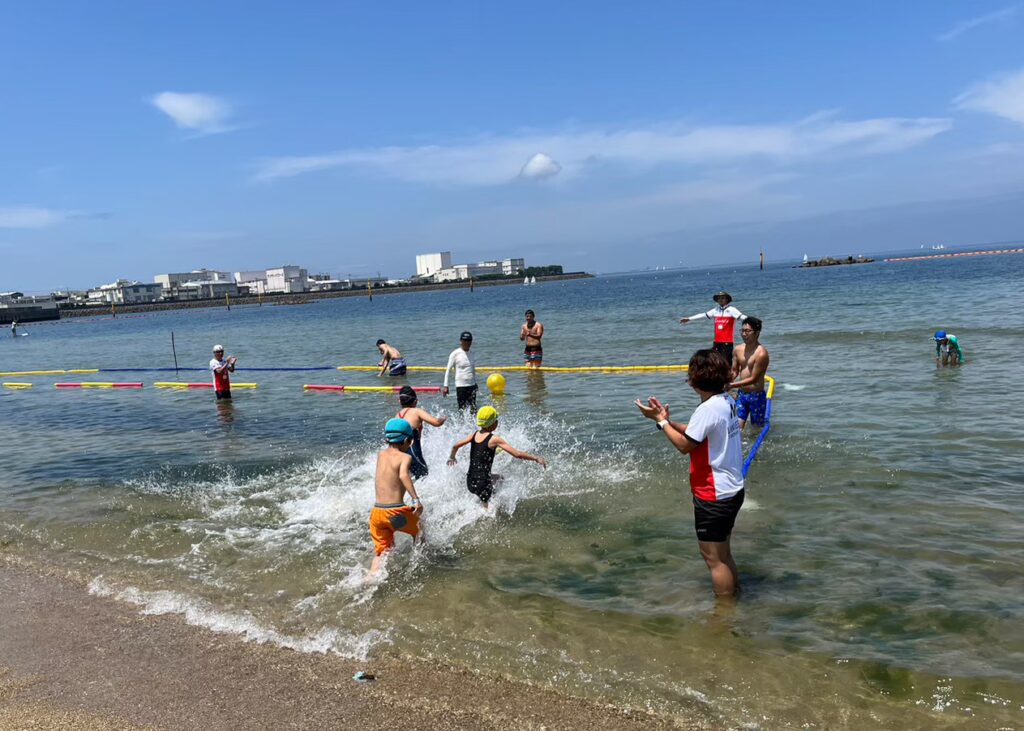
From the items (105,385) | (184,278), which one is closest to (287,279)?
(184,278)

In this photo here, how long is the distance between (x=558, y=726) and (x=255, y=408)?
14699 millimetres

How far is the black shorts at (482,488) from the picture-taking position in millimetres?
7930

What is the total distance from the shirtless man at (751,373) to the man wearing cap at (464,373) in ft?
15.8

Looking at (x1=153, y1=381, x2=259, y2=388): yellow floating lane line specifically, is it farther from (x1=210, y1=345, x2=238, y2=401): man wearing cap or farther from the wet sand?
the wet sand

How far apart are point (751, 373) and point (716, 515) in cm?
531

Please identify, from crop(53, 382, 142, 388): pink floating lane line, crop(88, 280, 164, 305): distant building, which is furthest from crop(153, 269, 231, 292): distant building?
crop(53, 382, 142, 388): pink floating lane line

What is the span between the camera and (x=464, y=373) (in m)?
13.2

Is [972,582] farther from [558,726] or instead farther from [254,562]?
[254,562]

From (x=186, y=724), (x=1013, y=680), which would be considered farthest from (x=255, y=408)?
(x=1013, y=680)

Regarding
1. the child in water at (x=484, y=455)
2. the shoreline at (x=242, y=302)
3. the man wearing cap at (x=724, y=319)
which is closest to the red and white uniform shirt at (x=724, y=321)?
the man wearing cap at (x=724, y=319)

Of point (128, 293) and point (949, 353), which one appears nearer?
point (949, 353)

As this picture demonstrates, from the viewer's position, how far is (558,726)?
14.0ft

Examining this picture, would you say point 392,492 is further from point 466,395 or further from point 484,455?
point 466,395

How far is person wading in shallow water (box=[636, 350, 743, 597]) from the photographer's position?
4.97 metres
